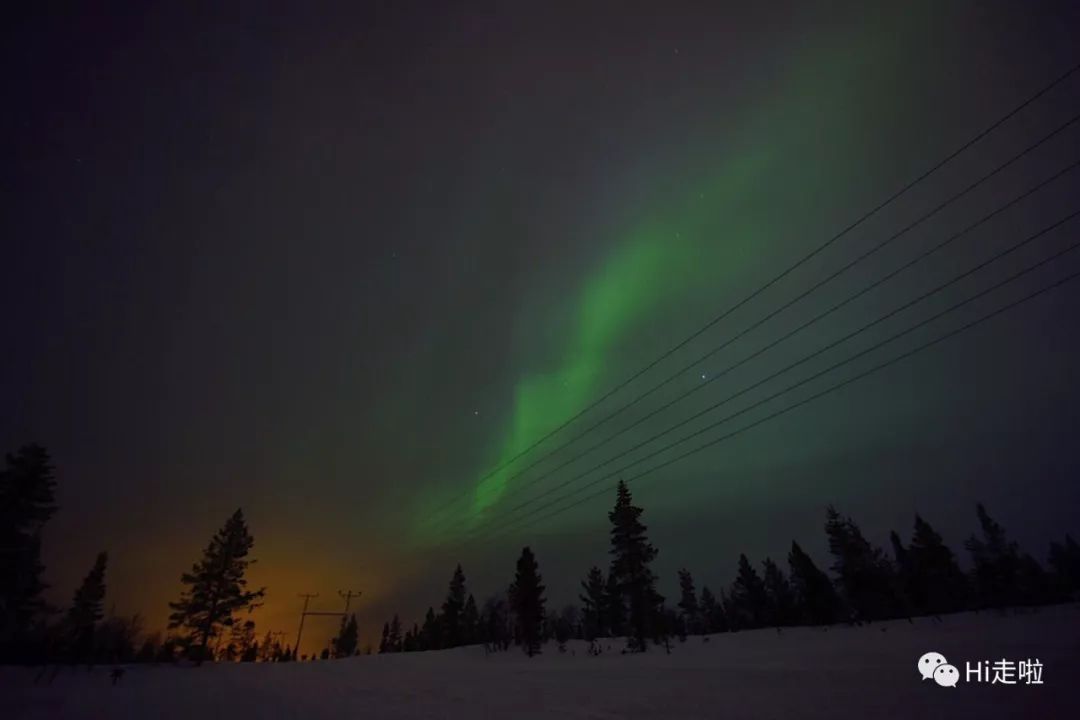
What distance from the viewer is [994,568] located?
47844 mm

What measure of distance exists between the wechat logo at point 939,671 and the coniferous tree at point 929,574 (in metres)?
44.6

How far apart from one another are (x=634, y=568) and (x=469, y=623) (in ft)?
139

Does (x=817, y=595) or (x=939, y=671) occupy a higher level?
(x=817, y=595)

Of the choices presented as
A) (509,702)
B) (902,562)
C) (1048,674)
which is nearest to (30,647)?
(509,702)

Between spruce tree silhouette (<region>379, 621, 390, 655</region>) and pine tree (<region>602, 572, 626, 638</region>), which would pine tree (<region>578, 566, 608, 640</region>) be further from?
spruce tree silhouette (<region>379, 621, 390, 655</region>)

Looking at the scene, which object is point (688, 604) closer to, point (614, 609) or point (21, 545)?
point (614, 609)

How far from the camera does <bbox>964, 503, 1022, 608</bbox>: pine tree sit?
46812 millimetres

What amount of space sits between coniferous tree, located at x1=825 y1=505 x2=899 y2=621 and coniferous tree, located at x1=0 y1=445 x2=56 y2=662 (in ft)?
208

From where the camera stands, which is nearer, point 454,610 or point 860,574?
point 860,574

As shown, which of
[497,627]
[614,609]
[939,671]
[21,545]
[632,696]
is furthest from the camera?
[497,627]

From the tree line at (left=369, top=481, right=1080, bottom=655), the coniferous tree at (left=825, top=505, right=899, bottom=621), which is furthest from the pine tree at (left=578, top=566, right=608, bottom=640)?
the coniferous tree at (left=825, top=505, right=899, bottom=621)

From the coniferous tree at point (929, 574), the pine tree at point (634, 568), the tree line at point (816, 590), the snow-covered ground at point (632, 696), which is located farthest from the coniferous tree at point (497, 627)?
the coniferous tree at point (929, 574)

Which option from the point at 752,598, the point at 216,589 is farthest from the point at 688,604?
the point at 216,589

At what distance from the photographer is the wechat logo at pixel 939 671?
33.4ft
